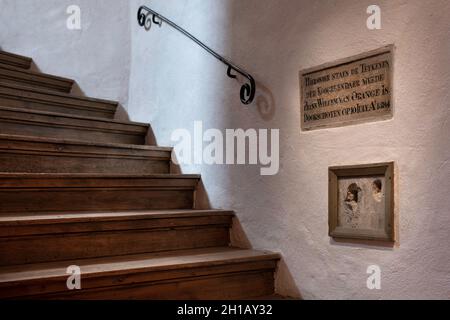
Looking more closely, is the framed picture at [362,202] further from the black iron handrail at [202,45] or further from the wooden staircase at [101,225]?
the black iron handrail at [202,45]

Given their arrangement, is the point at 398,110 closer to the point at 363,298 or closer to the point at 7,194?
the point at 363,298

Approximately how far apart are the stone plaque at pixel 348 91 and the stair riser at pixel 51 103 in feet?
5.49

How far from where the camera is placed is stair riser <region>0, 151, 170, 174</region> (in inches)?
85.1

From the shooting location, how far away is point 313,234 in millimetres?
1904

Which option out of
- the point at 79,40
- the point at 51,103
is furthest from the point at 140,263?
the point at 79,40

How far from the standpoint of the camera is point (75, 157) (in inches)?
92.7

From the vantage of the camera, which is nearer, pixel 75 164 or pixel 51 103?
pixel 75 164

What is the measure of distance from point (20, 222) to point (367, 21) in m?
1.45

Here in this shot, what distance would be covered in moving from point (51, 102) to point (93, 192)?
103cm

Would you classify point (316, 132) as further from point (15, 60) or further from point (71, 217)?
point (15, 60)

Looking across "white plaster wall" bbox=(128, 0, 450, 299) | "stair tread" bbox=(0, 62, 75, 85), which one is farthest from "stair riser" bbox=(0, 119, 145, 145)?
"stair tread" bbox=(0, 62, 75, 85)

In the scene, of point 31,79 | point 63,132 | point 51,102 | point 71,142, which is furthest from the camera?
point 31,79

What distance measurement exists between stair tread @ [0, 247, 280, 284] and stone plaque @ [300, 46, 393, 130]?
614 millimetres
